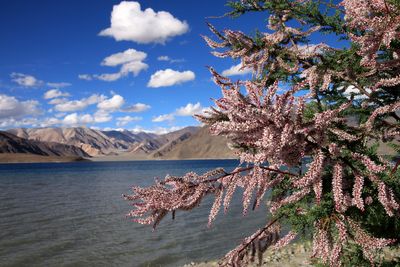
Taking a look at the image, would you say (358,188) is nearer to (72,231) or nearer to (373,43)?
(373,43)

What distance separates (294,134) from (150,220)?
1.80 m

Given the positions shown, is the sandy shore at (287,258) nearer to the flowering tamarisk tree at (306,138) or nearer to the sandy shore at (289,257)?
the sandy shore at (289,257)

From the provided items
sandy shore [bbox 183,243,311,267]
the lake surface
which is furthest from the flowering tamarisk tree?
the lake surface

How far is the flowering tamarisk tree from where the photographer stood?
10.2 ft

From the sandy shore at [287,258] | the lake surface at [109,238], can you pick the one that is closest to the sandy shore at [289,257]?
the sandy shore at [287,258]

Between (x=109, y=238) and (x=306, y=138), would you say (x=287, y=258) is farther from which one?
(x=306, y=138)

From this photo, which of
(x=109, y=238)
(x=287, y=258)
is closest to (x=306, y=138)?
(x=287, y=258)

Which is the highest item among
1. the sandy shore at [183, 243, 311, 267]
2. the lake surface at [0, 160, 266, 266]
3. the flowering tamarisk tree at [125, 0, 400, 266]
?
the flowering tamarisk tree at [125, 0, 400, 266]

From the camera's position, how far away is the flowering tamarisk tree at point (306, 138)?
3.09 metres

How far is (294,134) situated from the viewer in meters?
3.10

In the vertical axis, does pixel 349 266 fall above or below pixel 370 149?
below

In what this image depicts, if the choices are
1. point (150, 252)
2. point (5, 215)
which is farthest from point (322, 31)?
point (5, 215)

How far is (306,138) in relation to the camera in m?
3.27

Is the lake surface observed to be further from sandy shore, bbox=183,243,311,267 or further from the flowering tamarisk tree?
the flowering tamarisk tree
